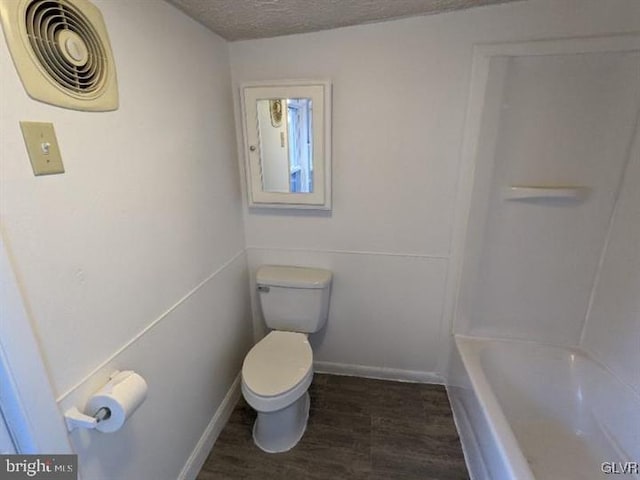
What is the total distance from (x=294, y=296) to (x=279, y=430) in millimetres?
656

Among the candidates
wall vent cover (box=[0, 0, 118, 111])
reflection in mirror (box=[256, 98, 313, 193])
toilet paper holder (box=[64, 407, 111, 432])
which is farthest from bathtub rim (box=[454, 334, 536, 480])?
wall vent cover (box=[0, 0, 118, 111])

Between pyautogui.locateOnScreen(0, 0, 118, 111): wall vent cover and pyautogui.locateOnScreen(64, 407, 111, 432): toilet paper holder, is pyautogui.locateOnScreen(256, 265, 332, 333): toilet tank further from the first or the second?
pyautogui.locateOnScreen(0, 0, 118, 111): wall vent cover

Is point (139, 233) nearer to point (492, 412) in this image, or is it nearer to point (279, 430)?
point (279, 430)

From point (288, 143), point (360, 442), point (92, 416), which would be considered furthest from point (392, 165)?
point (92, 416)

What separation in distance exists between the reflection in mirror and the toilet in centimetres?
50

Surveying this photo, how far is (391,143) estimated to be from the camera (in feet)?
5.39

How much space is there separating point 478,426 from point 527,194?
1.09m

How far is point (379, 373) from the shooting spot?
2.07 meters

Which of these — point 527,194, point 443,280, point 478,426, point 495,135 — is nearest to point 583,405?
point 478,426

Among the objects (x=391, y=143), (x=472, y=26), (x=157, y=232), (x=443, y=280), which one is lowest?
(x=443, y=280)

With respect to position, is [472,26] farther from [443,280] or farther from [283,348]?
[283,348]

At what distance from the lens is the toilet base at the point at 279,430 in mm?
1580

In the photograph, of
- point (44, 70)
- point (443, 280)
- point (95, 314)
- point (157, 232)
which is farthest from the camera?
point (443, 280)

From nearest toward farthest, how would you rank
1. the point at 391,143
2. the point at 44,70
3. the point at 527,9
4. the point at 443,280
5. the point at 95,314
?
the point at 44,70
the point at 95,314
the point at 527,9
the point at 391,143
the point at 443,280
